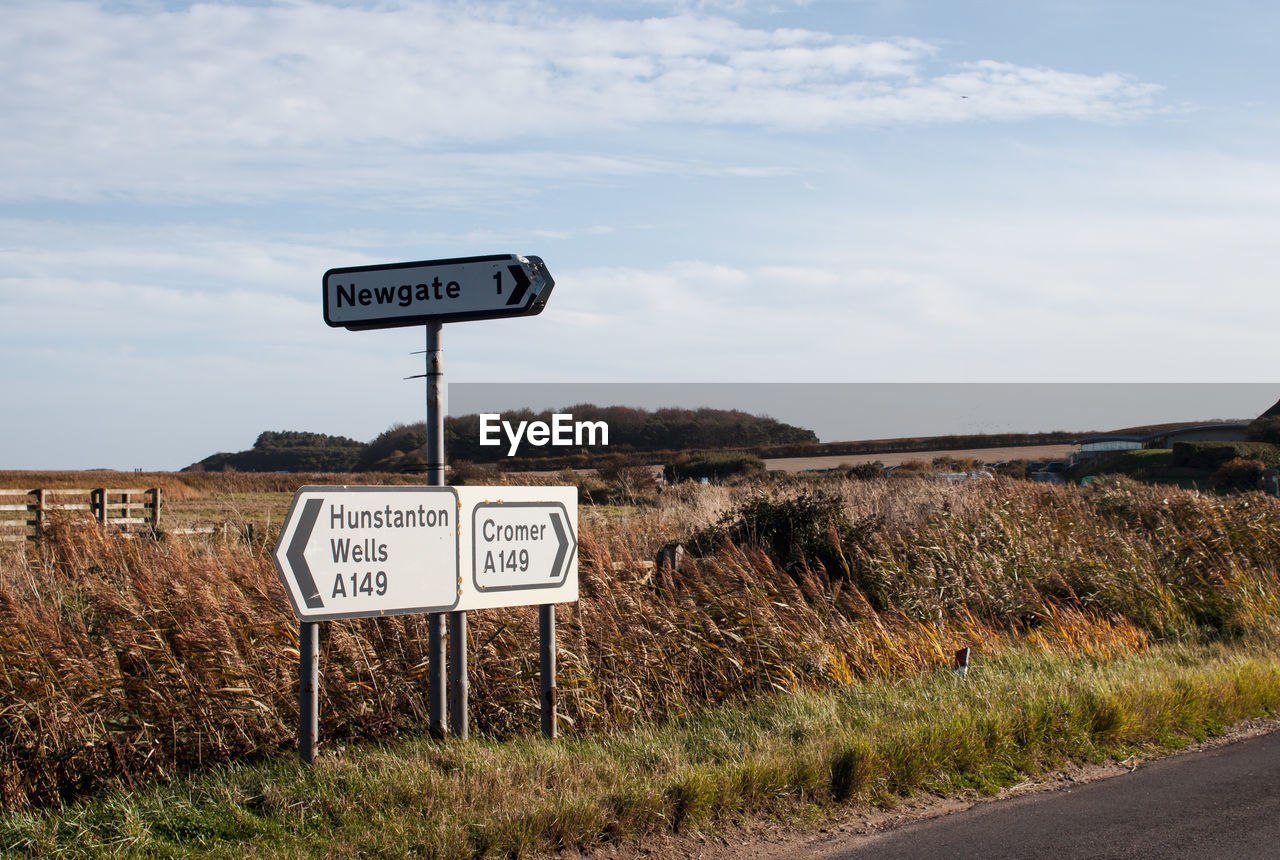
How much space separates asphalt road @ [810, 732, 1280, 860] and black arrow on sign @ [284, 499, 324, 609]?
104 inches

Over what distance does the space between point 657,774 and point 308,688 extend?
1800mm

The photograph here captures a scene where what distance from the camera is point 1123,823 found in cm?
500

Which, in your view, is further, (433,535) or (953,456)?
(953,456)

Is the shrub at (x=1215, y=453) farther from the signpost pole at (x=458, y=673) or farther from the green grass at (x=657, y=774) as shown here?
the signpost pole at (x=458, y=673)

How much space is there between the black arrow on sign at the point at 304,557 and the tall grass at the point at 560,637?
5.51 ft

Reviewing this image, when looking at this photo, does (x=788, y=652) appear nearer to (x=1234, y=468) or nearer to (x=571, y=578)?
(x=571, y=578)

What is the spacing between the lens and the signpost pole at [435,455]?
5523 mm

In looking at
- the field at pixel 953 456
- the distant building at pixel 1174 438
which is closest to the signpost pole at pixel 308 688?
the field at pixel 953 456

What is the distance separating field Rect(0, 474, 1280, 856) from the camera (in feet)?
19.8

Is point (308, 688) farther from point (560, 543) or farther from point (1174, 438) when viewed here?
point (1174, 438)

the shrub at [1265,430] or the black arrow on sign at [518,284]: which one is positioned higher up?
the black arrow on sign at [518,284]

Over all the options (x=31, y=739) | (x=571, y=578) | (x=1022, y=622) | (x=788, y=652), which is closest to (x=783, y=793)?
(x=571, y=578)

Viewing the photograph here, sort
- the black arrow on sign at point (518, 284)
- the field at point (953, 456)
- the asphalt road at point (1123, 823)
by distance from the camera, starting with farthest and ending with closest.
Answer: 1. the field at point (953, 456)
2. the black arrow on sign at point (518, 284)
3. the asphalt road at point (1123, 823)

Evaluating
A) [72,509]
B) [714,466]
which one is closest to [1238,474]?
[714,466]
